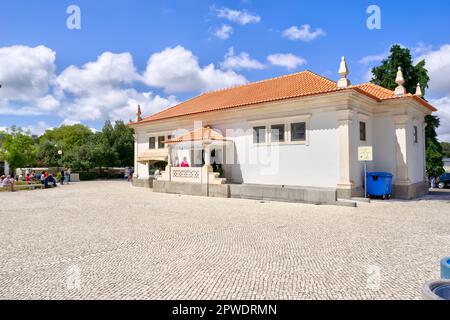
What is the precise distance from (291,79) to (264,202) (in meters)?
10.5

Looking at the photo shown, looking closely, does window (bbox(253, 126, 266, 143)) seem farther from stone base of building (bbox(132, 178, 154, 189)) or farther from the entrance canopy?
stone base of building (bbox(132, 178, 154, 189))

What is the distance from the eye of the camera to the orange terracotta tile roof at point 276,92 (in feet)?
58.0

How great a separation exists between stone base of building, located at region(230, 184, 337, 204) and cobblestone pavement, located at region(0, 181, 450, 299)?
251 cm

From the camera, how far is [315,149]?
1702 centimetres

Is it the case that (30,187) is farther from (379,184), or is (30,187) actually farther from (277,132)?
(379,184)

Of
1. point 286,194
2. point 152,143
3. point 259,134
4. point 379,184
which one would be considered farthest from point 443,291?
point 152,143

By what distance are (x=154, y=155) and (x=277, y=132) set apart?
12125 millimetres

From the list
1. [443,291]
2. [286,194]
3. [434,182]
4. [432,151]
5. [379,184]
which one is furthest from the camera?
[432,151]

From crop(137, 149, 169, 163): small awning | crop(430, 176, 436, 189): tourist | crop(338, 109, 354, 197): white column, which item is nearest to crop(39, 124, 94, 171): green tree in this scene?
crop(137, 149, 169, 163): small awning

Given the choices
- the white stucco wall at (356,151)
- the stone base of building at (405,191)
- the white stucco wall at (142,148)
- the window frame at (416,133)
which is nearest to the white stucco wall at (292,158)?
the white stucco wall at (356,151)

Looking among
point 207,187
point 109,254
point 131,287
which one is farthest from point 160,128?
point 131,287

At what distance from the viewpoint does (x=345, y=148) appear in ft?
51.8

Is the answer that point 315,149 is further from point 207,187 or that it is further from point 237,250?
point 237,250

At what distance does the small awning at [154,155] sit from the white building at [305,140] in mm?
3185
